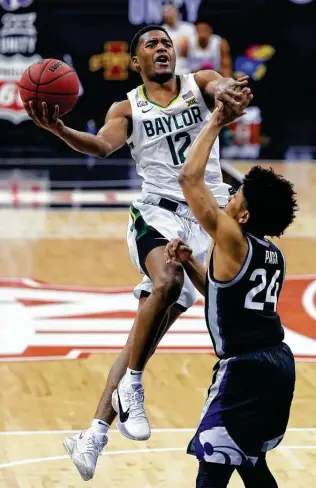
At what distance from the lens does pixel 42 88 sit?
20.4 ft

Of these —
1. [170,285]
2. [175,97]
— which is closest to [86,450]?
[170,285]

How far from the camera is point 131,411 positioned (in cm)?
624

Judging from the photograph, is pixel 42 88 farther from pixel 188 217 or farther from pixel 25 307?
pixel 25 307

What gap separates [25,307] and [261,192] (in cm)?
549

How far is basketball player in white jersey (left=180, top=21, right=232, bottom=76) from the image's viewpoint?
20.4 m

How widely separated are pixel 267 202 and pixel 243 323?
52 cm

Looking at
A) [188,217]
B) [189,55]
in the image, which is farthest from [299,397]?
[189,55]

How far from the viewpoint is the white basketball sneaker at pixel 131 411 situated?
618 cm

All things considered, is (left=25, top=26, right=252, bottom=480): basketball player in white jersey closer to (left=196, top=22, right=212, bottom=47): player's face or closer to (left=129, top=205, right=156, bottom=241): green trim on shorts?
(left=129, top=205, right=156, bottom=241): green trim on shorts

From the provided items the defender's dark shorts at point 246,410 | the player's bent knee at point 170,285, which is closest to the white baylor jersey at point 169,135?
the player's bent knee at point 170,285

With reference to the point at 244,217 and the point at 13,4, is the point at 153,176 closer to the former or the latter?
the point at 244,217

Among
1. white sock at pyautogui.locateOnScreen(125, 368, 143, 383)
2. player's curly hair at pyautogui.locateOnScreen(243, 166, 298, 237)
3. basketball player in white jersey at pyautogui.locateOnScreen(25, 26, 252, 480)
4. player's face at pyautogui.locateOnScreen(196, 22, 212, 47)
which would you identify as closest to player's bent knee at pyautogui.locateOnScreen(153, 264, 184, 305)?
basketball player in white jersey at pyautogui.locateOnScreen(25, 26, 252, 480)

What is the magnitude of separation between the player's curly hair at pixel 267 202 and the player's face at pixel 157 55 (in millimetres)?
1656

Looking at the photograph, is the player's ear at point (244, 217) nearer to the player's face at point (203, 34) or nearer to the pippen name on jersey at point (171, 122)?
the pippen name on jersey at point (171, 122)
